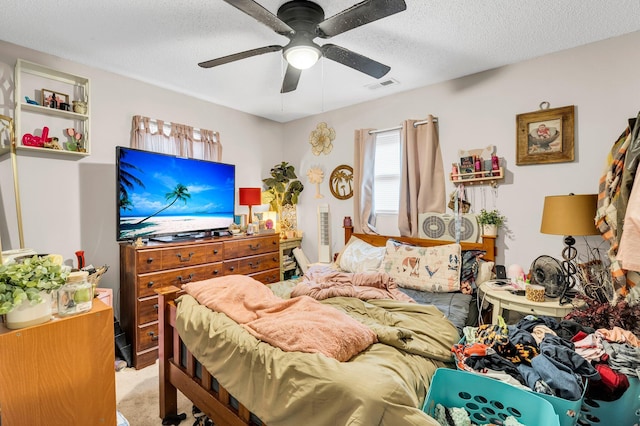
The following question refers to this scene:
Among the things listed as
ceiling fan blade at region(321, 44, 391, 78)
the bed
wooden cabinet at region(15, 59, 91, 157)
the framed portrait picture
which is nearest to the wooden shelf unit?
the framed portrait picture

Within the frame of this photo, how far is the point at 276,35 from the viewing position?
86.9 inches

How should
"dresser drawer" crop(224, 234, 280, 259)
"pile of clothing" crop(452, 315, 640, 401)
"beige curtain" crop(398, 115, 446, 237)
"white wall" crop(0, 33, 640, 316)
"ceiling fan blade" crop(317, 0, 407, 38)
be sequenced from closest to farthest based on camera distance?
"pile of clothing" crop(452, 315, 640, 401) < "ceiling fan blade" crop(317, 0, 407, 38) < "white wall" crop(0, 33, 640, 316) < "beige curtain" crop(398, 115, 446, 237) < "dresser drawer" crop(224, 234, 280, 259)

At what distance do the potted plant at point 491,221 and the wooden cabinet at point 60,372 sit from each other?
2.85 m

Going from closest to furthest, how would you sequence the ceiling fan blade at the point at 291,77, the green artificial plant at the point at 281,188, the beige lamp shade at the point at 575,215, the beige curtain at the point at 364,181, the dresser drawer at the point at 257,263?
1. the beige lamp shade at the point at 575,215
2. the ceiling fan blade at the point at 291,77
3. the dresser drawer at the point at 257,263
4. the beige curtain at the point at 364,181
5. the green artificial plant at the point at 281,188

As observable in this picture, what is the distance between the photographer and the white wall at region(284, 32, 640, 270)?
228cm

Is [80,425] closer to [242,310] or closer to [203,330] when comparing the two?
[203,330]

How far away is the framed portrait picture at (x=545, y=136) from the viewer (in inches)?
96.4

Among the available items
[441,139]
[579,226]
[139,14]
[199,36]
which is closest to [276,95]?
[199,36]

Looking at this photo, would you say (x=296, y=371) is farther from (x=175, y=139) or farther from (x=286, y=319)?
(x=175, y=139)

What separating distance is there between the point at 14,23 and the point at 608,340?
4045mm

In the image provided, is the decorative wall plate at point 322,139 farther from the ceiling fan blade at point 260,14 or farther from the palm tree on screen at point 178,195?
the ceiling fan blade at point 260,14

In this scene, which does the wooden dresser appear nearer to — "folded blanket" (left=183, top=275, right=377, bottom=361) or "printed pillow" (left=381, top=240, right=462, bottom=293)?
"folded blanket" (left=183, top=275, right=377, bottom=361)

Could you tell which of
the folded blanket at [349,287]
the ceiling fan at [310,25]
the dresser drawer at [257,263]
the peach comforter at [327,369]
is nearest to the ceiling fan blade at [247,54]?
the ceiling fan at [310,25]

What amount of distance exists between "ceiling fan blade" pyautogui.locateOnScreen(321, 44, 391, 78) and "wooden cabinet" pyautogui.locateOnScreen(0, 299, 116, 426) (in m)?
1.85
